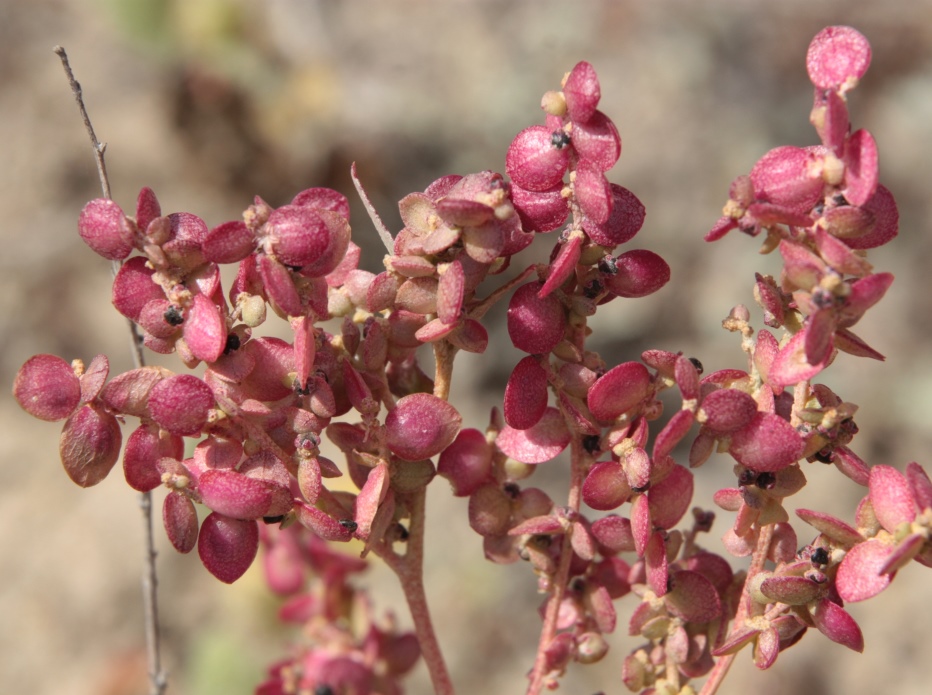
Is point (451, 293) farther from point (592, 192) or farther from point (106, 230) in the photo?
point (106, 230)

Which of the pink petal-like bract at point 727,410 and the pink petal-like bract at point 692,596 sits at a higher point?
the pink petal-like bract at point 727,410

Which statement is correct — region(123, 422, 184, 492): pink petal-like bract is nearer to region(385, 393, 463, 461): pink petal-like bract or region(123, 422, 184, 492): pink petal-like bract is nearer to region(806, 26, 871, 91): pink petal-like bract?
region(385, 393, 463, 461): pink petal-like bract

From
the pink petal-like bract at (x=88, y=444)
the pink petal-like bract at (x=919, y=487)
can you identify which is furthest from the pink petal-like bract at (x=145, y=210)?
the pink petal-like bract at (x=919, y=487)

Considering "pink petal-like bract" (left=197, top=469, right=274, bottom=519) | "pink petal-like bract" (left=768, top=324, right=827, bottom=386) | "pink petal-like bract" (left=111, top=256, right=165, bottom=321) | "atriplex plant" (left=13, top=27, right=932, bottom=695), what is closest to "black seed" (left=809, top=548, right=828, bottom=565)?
"atriplex plant" (left=13, top=27, right=932, bottom=695)

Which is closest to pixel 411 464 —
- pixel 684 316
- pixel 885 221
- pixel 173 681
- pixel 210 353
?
pixel 210 353

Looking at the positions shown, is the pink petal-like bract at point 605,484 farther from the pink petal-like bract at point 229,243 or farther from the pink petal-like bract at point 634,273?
the pink petal-like bract at point 229,243
